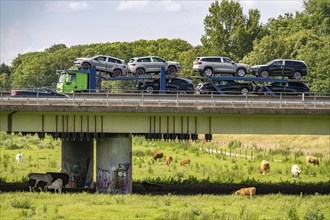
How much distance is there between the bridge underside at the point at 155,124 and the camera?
4675cm

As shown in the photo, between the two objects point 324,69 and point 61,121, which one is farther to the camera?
point 324,69

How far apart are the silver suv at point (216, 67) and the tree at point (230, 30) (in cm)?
7263

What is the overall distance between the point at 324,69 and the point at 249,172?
4209 centimetres

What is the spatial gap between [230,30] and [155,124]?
289ft

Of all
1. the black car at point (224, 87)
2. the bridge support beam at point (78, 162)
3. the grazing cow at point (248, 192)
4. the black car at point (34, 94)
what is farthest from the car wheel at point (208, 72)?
the grazing cow at point (248, 192)

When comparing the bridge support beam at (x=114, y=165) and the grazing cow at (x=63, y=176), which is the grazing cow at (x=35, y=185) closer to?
the grazing cow at (x=63, y=176)

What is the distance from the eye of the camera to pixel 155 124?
47.6 meters

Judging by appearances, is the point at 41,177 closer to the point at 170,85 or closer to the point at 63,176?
the point at 63,176

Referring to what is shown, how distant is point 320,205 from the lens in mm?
41844

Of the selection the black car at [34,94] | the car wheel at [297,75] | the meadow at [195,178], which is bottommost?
the meadow at [195,178]

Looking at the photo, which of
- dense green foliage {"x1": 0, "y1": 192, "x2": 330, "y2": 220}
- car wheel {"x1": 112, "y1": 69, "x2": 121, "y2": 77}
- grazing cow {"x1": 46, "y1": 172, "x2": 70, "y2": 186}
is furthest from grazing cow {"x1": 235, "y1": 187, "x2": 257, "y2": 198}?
car wheel {"x1": 112, "y1": 69, "x2": 121, "y2": 77}

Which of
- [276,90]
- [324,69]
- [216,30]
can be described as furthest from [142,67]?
[216,30]

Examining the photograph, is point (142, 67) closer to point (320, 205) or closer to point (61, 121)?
point (61, 121)

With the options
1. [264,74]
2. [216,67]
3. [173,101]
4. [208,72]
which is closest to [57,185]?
[173,101]
